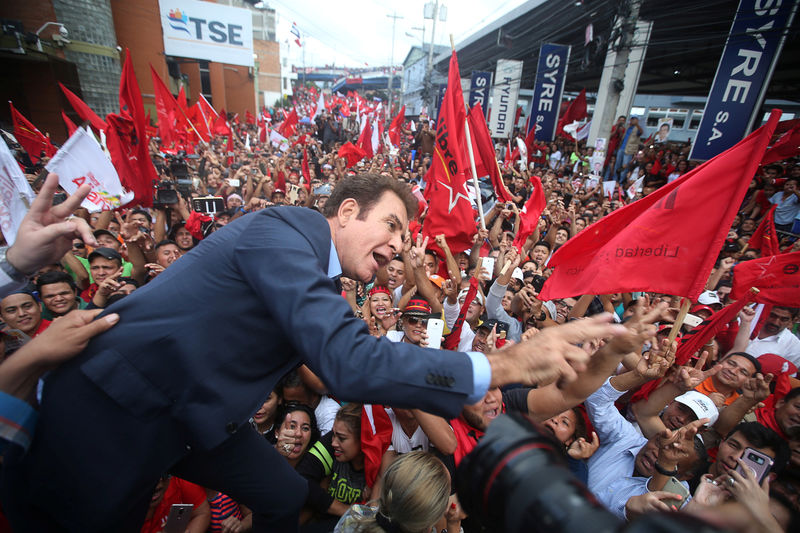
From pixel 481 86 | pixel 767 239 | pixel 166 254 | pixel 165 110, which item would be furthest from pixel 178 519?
pixel 481 86

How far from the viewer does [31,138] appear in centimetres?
870

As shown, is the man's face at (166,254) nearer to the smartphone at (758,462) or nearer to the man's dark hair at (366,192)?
the man's dark hair at (366,192)

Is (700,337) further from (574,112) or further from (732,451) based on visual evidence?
(574,112)

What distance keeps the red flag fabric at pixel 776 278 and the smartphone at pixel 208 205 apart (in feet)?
21.9

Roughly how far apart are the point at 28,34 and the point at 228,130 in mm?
6801

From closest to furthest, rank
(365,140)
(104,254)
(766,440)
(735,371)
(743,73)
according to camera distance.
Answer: (766,440) < (735,371) < (104,254) < (743,73) < (365,140)

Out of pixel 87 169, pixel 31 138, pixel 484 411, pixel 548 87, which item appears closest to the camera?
pixel 484 411

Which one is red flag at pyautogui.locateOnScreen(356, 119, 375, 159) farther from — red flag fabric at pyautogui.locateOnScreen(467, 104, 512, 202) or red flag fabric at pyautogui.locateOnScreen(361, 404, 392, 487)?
red flag fabric at pyautogui.locateOnScreen(361, 404, 392, 487)

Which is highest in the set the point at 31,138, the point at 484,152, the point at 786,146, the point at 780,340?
the point at 786,146

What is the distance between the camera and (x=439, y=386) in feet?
3.36

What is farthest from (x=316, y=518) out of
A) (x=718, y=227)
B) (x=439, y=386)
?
(x=718, y=227)

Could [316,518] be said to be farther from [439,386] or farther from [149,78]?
[149,78]

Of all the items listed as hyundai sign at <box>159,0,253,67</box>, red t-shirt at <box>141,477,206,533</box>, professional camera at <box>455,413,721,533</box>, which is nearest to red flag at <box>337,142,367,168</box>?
red t-shirt at <box>141,477,206,533</box>

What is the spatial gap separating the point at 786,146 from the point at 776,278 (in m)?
1.05
